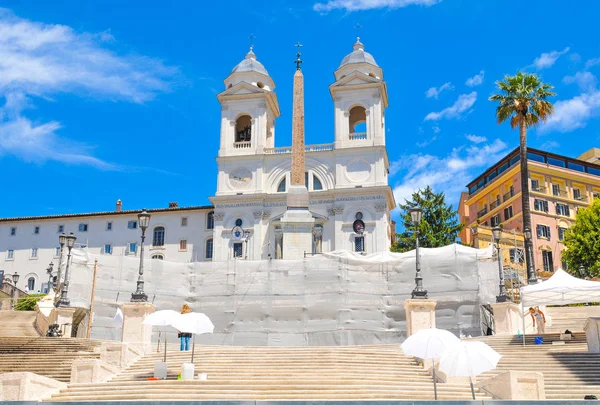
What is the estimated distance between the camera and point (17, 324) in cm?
3325

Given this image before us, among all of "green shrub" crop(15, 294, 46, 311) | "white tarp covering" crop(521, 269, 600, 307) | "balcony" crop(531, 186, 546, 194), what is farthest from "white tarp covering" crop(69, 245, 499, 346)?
"balcony" crop(531, 186, 546, 194)

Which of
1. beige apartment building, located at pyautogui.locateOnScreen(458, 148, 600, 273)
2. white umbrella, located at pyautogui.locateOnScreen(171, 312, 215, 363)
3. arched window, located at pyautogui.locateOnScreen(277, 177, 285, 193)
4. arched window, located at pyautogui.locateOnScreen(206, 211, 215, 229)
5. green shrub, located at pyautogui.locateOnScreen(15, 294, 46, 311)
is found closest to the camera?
white umbrella, located at pyautogui.locateOnScreen(171, 312, 215, 363)

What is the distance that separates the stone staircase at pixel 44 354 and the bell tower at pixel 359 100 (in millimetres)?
39665

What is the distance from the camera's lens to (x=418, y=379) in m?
19.5

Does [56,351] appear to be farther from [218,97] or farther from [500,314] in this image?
[218,97]

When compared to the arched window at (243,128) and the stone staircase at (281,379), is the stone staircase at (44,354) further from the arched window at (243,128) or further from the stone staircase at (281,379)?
the arched window at (243,128)

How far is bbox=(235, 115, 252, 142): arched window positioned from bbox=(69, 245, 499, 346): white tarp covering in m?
29.0

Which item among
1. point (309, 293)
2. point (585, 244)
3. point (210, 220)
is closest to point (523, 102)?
point (585, 244)

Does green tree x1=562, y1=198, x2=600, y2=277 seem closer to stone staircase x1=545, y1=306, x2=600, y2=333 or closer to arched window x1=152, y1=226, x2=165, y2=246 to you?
stone staircase x1=545, y1=306, x2=600, y2=333

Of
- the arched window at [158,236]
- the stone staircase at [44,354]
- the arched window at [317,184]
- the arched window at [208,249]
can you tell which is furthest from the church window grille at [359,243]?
the stone staircase at [44,354]

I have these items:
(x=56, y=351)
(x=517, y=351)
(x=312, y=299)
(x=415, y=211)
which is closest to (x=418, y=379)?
(x=517, y=351)

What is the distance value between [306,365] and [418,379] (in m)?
3.14

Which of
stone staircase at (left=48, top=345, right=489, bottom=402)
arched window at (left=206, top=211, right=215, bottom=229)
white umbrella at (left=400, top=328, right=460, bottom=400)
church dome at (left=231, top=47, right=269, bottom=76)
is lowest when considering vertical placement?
stone staircase at (left=48, top=345, right=489, bottom=402)

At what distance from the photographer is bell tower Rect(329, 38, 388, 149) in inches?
2467
